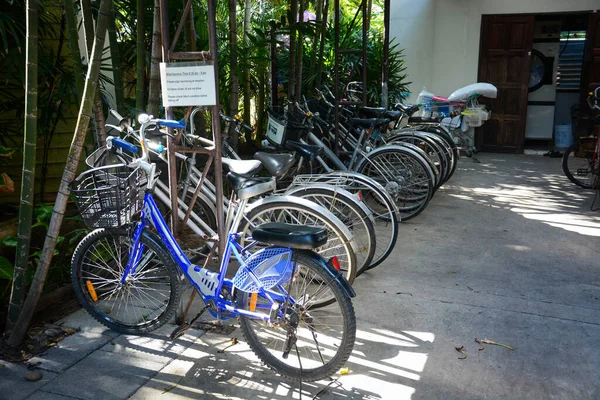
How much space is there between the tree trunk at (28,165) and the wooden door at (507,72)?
8.02 metres

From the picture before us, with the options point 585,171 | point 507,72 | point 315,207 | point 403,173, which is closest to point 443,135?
point 403,173

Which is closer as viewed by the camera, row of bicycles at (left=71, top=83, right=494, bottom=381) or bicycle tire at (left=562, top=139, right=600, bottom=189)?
row of bicycles at (left=71, top=83, right=494, bottom=381)

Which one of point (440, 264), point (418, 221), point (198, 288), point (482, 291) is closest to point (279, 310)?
point (198, 288)

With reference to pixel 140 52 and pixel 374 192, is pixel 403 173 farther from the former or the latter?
pixel 140 52

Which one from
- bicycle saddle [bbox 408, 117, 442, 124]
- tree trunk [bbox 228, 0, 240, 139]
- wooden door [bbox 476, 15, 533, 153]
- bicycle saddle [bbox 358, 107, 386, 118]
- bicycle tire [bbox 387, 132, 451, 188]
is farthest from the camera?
wooden door [bbox 476, 15, 533, 153]

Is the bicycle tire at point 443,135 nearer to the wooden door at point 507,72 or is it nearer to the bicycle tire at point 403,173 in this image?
the bicycle tire at point 403,173

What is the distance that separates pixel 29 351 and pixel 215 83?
1.80m

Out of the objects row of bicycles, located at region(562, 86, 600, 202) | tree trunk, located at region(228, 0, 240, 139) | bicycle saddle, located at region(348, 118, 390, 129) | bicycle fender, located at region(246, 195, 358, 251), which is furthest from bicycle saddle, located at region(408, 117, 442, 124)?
bicycle fender, located at region(246, 195, 358, 251)

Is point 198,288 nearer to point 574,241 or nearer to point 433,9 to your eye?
point 574,241

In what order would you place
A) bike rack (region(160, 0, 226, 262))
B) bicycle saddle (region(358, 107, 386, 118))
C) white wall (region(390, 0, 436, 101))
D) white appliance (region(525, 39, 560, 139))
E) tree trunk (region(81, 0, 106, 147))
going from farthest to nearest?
white appliance (region(525, 39, 560, 139)) → white wall (region(390, 0, 436, 101)) → bicycle saddle (region(358, 107, 386, 118)) → tree trunk (region(81, 0, 106, 147)) → bike rack (region(160, 0, 226, 262))

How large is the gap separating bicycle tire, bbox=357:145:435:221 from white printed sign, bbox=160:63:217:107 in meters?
2.88

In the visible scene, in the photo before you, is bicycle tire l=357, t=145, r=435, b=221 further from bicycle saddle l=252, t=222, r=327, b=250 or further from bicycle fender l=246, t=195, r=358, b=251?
bicycle saddle l=252, t=222, r=327, b=250

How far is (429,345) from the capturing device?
322 cm

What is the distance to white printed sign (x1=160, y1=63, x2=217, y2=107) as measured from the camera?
2922mm
